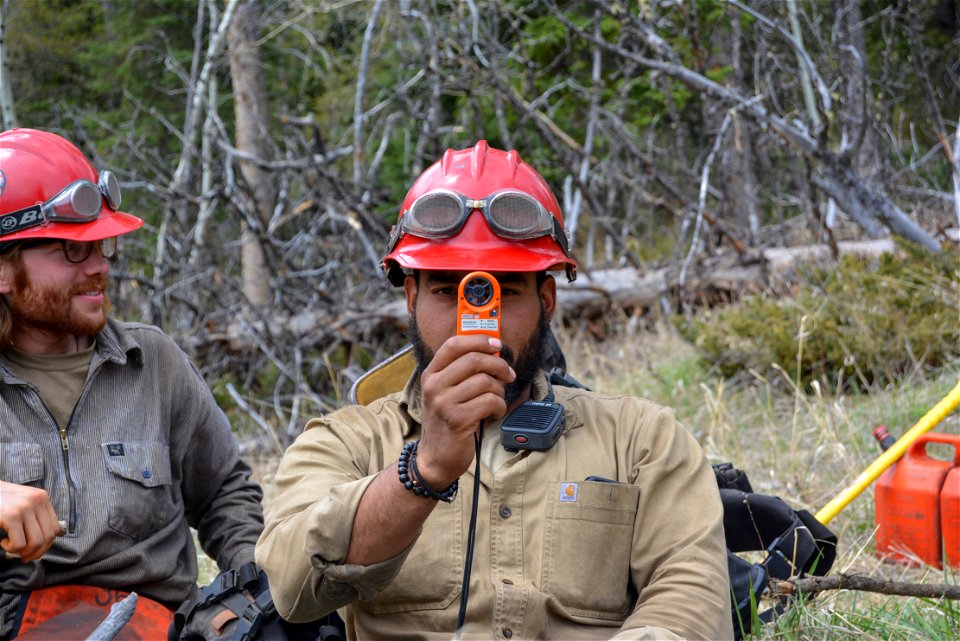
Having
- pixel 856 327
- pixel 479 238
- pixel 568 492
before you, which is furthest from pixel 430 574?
pixel 856 327

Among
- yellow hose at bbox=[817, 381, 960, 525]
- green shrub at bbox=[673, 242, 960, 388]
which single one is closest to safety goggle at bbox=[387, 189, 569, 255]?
yellow hose at bbox=[817, 381, 960, 525]

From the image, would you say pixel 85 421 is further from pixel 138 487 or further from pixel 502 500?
pixel 502 500

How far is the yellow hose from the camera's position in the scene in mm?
3736

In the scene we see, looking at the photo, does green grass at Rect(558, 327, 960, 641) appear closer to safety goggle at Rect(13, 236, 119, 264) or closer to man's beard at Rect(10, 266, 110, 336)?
man's beard at Rect(10, 266, 110, 336)

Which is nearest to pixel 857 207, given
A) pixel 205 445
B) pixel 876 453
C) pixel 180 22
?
pixel 876 453

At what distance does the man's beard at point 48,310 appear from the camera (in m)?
3.16

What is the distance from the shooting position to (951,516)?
12.7 feet

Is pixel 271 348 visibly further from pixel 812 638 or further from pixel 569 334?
pixel 812 638

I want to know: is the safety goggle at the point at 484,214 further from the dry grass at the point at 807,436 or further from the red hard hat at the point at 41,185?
the dry grass at the point at 807,436

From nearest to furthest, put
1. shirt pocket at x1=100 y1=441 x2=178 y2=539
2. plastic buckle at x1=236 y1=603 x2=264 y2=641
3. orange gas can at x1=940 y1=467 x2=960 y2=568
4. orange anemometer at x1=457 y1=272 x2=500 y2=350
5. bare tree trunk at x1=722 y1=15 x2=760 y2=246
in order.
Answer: orange anemometer at x1=457 y1=272 x2=500 y2=350
plastic buckle at x1=236 y1=603 x2=264 y2=641
shirt pocket at x1=100 y1=441 x2=178 y2=539
orange gas can at x1=940 y1=467 x2=960 y2=568
bare tree trunk at x1=722 y1=15 x2=760 y2=246

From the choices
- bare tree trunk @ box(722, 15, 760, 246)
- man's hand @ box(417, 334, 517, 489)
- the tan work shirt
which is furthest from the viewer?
bare tree trunk @ box(722, 15, 760, 246)

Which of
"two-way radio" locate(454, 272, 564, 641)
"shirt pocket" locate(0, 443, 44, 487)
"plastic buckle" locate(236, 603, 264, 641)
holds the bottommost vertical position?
"plastic buckle" locate(236, 603, 264, 641)

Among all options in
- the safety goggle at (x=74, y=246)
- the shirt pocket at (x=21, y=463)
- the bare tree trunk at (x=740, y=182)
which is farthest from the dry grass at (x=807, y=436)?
the bare tree trunk at (x=740, y=182)

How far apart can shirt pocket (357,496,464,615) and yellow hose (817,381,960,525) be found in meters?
1.86
